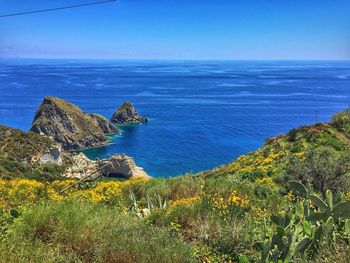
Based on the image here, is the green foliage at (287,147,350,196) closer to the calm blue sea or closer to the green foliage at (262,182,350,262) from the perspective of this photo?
the green foliage at (262,182,350,262)

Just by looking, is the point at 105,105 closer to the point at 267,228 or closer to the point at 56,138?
the point at 56,138

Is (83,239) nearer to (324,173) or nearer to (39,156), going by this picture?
(324,173)

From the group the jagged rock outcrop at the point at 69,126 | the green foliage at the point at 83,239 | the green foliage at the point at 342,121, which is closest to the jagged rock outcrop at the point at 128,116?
the jagged rock outcrop at the point at 69,126

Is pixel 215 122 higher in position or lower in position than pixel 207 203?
lower

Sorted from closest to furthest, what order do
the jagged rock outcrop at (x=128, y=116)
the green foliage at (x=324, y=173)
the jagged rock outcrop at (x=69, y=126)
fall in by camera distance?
the green foliage at (x=324, y=173) < the jagged rock outcrop at (x=69, y=126) < the jagged rock outcrop at (x=128, y=116)

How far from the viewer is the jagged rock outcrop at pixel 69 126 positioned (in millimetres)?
97875

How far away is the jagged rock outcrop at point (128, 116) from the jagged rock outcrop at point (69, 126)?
846 cm

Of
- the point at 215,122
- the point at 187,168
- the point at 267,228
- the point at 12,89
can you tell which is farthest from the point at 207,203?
the point at 12,89

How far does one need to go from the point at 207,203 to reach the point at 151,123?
10120 cm

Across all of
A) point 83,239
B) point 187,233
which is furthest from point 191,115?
point 83,239

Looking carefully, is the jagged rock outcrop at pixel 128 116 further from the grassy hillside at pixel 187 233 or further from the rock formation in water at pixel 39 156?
the grassy hillside at pixel 187 233

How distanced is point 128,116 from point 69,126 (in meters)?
17.7

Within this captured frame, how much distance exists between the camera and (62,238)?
5.15 m

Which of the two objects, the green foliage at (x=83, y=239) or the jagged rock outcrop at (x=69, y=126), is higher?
the green foliage at (x=83, y=239)
